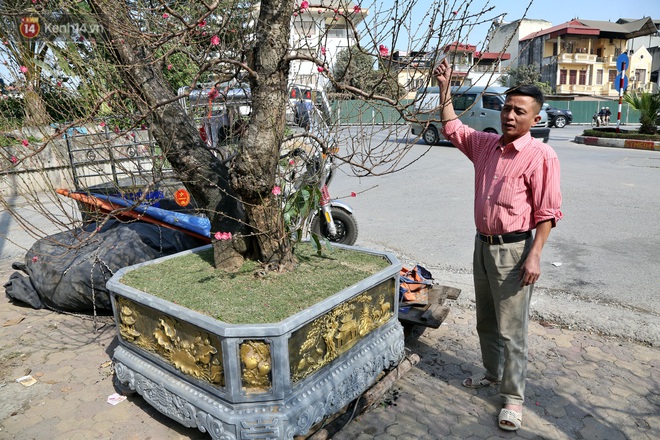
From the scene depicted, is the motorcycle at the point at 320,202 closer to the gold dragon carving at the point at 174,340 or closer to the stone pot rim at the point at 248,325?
the stone pot rim at the point at 248,325

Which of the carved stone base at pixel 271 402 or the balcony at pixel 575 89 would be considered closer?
the carved stone base at pixel 271 402

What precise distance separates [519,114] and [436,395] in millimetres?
1710

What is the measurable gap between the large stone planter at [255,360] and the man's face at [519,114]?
1.08 metres

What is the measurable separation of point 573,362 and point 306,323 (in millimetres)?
2042

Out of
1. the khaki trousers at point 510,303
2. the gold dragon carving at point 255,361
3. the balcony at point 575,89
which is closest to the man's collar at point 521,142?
the khaki trousers at point 510,303

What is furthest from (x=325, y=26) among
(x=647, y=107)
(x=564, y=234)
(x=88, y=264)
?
(x=647, y=107)

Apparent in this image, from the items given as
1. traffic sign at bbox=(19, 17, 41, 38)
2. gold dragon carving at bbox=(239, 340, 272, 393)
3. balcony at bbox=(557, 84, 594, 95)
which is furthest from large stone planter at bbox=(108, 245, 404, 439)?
balcony at bbox=(557, 84, 594, 95)

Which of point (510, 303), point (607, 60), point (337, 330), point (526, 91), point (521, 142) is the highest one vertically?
point (607, 60)

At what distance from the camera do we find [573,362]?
10.5 ft

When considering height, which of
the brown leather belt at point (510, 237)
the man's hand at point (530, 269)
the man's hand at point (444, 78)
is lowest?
the man's hand at point (530, 269)

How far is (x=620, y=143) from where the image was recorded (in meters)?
15.2

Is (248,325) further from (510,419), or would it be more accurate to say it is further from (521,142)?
(521,142)

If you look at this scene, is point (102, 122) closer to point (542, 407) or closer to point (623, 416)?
point (542, 407)

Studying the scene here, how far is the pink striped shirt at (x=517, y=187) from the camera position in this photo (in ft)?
7.82
